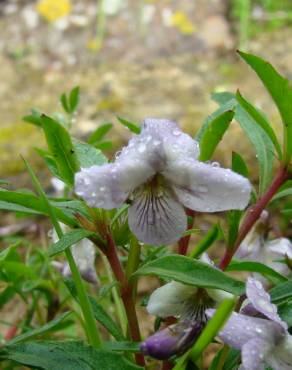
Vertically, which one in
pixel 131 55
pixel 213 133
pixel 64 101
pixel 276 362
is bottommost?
pixel 131 55

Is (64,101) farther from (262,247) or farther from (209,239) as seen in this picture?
(209,239)

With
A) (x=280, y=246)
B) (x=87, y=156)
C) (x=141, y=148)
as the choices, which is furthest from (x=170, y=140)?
(x=280, y=246)

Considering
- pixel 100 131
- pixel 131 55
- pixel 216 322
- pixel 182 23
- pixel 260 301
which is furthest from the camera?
pixel 182 23

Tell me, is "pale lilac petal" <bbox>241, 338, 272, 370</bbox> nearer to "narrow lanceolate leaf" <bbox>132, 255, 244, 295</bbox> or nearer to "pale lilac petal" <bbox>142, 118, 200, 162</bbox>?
"narrow lanceolate leaf" <bbox>132, 255, 244, 295</bbox>

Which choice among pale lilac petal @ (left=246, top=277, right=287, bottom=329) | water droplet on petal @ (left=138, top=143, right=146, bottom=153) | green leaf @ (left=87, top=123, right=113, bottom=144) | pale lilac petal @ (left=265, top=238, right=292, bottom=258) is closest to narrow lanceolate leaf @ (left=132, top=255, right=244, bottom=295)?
pale lilac petal @ (left=246, top=277, right=287, bottom=329)

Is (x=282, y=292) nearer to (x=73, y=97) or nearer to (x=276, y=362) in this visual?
(x=276, y=362)

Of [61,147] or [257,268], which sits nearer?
[61,147]

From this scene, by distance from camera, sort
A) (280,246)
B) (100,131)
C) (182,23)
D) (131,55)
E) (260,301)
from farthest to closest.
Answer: (182,23) → (131,55) → (100,131) → (280,246) → (260,301)

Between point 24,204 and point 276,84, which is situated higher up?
point 276,84
